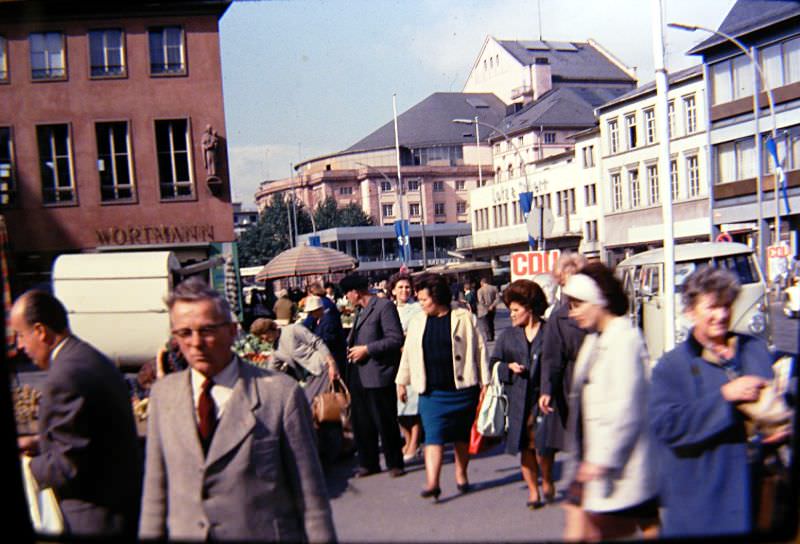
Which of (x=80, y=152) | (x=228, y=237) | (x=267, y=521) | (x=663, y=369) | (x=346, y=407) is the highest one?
(x=80, y=152)

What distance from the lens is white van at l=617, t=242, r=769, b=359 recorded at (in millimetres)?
12390

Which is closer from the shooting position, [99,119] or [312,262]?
[99,119]

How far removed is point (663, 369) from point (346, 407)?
5.50 m

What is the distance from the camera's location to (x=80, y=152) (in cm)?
258

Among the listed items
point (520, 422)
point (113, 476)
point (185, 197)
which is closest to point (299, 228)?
point (520, 422)

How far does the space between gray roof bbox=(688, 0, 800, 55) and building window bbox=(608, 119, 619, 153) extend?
1364 millimetres

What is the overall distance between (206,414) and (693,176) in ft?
15.5

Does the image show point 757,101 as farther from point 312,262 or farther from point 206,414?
point 312,262

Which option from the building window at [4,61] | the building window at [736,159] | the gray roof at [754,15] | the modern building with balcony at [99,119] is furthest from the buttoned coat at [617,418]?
the building window at [4,61]

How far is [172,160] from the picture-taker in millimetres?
2658

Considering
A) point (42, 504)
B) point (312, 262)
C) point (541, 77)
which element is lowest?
point (42, 504)

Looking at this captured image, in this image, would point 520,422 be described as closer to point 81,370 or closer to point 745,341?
point 745,341

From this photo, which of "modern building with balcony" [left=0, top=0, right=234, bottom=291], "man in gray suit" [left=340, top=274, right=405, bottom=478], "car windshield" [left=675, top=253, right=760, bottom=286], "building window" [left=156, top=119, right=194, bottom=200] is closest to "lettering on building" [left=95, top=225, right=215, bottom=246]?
"modern building with balcony" [left=0, top=0, right=234, bottom=291]

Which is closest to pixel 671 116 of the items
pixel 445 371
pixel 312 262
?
pixel 445 371
